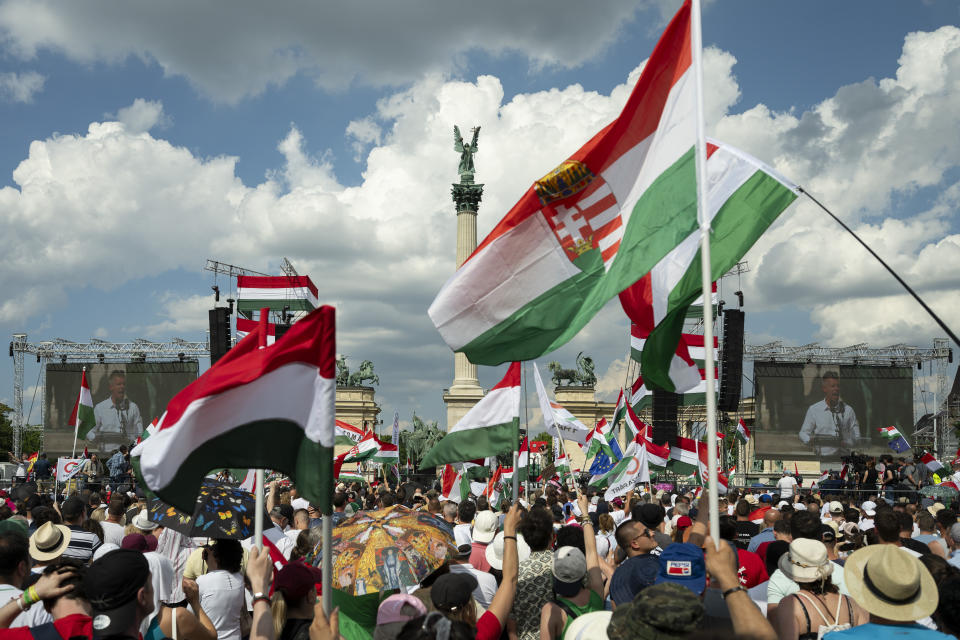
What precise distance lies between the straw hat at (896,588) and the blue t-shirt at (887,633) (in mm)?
60

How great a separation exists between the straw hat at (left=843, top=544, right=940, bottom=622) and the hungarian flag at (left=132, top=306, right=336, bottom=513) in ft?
8.75

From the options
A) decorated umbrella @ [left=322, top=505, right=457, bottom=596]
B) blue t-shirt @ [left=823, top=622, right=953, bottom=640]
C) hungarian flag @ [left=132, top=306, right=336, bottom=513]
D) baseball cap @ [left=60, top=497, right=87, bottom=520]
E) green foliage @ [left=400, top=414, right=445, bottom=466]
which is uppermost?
hungarian flag @ [left=132, top=306, right=336, bottom=513]

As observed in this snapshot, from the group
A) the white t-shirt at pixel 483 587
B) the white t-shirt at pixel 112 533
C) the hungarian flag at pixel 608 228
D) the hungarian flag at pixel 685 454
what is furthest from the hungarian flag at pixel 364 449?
the white t-shirt at pixel 483 587

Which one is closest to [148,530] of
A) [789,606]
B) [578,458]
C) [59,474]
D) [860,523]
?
[789,606]

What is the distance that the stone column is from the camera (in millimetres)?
57969

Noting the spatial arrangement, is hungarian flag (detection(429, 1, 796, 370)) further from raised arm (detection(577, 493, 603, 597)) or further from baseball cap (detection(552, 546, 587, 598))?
baseball cap (detection(552, 546, 587, 598))

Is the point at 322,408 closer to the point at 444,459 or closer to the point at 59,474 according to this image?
the point at 444,459

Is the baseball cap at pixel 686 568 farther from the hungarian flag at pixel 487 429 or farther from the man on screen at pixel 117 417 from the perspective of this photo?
the man on screen at pixel 117 417

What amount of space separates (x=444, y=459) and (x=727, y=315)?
32525 mm

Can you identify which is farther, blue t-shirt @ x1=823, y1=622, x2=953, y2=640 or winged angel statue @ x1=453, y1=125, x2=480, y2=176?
winged angel statue @ x1=453, y1=125, x2=480, y2=176

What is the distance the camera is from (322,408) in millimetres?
4785

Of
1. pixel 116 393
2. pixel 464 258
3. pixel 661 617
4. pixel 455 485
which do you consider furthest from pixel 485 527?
pixel 464 258

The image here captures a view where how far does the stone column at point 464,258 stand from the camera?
190 ft

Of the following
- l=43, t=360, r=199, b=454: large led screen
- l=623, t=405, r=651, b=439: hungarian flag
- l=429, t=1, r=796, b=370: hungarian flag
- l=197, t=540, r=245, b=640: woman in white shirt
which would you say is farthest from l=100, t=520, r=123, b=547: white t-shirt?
l=43, t=360, r=199, b=454: large led screen
